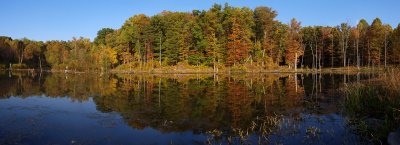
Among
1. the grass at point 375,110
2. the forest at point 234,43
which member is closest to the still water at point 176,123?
the grass at point 375,110

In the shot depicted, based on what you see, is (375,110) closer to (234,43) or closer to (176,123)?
(176,123)

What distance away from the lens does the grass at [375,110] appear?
413 inches

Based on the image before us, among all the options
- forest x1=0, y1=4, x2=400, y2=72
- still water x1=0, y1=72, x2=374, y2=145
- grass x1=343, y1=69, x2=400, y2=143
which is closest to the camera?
grass x1=343, y1=69, x2=400, y2=143

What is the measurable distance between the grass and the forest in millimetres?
55076

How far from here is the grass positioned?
10481 mm

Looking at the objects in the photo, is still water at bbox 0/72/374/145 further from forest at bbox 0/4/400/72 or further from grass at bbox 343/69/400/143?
forest at bbox 0/4/400/72

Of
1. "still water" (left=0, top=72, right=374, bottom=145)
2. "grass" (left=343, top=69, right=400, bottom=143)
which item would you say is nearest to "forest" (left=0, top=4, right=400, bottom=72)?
"still water" (left=0, top=72, right=374, bottom=145)

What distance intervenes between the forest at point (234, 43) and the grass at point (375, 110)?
181 feet

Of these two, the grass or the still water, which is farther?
the still water

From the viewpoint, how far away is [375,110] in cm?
1350

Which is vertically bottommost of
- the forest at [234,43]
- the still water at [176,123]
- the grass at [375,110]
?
the still water at [176,123]

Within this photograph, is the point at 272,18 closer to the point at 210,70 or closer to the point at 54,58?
the point at 210,70

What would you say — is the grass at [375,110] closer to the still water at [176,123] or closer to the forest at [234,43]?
the still water at [176,123]

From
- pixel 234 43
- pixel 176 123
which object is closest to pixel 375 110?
pixel 176 123
